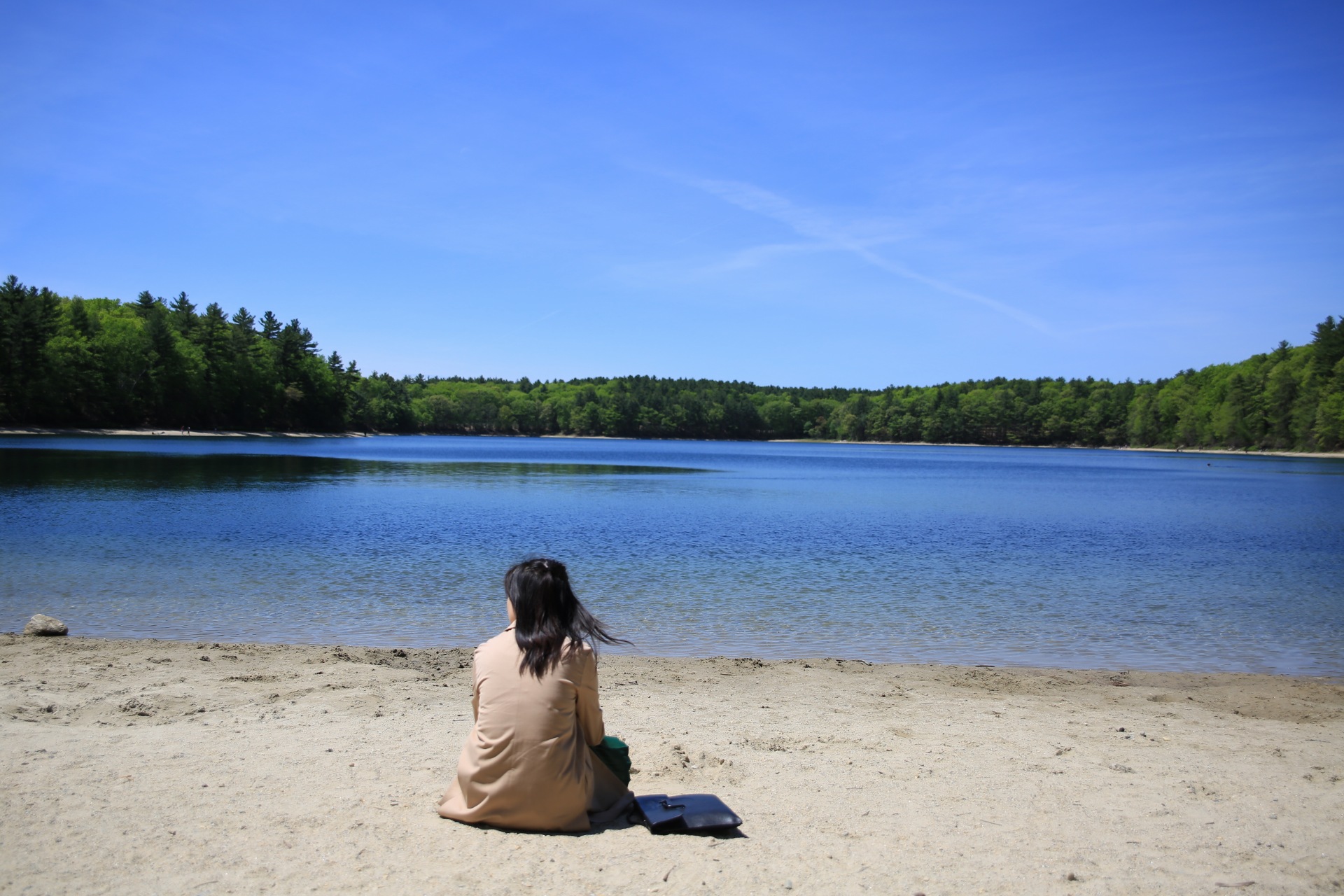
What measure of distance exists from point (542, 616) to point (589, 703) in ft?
1.82

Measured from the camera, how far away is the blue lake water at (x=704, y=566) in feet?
40.6

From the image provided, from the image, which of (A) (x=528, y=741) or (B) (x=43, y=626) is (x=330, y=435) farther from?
(A) (x=528, y=741)

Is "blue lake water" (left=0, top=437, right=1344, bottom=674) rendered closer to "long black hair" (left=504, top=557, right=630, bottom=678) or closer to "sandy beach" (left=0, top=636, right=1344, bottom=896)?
"sandy beach" (left=0, top=636, right=1344, bottom=896)

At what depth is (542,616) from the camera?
4734 mm

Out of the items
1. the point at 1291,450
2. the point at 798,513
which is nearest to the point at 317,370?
the point at 798,513

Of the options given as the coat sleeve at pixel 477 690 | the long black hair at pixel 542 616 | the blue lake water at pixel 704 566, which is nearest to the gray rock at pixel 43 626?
the blue lake water at pixel 704 566

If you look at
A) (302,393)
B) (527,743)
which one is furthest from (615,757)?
(302,393)

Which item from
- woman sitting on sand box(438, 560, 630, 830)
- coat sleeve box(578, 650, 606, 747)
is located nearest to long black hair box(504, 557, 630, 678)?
woman sitting on sand box(438, 560, 630, 830)

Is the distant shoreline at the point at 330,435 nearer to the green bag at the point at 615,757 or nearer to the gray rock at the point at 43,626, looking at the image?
the gray rock at the point at 43,626

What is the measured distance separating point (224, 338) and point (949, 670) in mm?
112737

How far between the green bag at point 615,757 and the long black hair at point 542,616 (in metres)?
0.74

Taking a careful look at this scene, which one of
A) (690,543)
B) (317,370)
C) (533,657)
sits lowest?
(690,543)

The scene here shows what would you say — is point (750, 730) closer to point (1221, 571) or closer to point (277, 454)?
point (1221, 571)

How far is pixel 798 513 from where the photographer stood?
32781 mm
